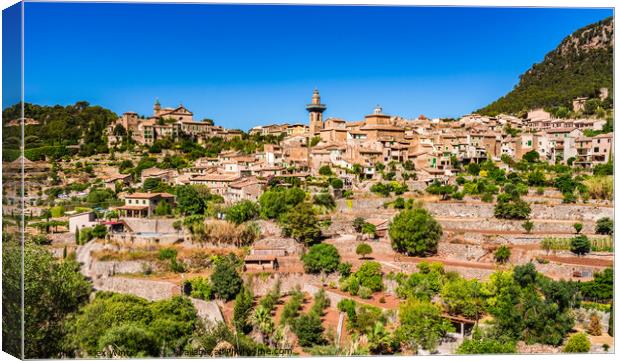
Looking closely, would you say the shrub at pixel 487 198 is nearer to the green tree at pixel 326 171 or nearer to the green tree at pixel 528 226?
the green tree at pixel 528 226

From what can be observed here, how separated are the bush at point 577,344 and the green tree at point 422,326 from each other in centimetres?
158

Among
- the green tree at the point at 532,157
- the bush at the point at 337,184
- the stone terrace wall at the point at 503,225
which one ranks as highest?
the green tree at the point at 532,157

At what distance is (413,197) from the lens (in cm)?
1584

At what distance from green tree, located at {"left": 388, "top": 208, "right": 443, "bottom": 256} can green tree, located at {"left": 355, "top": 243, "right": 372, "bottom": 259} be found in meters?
0.58

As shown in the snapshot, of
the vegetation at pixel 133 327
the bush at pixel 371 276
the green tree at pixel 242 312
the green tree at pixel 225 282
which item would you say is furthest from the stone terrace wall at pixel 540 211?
the vegetation at pixel 133 327

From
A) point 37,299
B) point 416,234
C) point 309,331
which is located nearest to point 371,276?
point 416,234

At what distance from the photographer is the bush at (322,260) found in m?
11.2

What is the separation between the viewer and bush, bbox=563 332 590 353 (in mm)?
7316

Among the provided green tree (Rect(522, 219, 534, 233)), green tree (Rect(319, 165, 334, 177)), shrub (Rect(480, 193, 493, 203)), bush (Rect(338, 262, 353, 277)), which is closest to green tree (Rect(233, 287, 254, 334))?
bush (Rect(338, 262, 353, 277))

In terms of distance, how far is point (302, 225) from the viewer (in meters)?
13.0

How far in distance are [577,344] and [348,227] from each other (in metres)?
7.16

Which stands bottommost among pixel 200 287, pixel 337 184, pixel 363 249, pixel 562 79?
pixel 200 287

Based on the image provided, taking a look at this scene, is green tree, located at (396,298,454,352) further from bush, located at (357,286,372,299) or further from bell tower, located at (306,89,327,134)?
bell tower, located at (306,89,327,134)

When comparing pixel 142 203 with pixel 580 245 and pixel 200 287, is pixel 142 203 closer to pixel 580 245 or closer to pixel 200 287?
pixel 200 287
